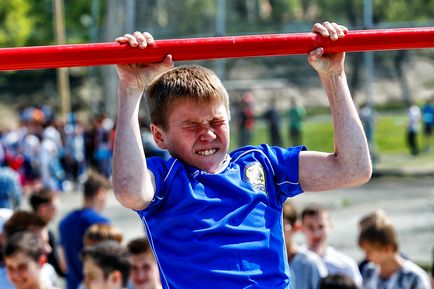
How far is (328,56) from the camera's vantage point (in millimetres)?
3482

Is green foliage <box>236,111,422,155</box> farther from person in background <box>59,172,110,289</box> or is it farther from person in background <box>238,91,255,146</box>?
person in background <box>59,172,110,289</box>

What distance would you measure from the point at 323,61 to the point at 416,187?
17292 mm

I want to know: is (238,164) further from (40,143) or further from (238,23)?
(40,143)

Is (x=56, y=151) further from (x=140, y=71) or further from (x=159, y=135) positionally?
(x=140, y=71)

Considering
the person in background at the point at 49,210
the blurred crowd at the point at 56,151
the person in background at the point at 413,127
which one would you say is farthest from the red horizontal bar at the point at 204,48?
the person in background at the point at 413,127

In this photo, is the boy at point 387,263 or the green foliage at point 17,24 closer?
the boy at point 387,263

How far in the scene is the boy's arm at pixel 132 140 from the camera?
127 inches

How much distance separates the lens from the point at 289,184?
11.5 feet

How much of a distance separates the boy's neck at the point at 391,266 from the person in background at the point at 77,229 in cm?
279

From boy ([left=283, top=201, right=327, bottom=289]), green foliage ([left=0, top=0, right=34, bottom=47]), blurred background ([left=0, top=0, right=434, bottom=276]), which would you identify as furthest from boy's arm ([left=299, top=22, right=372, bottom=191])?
green foliage ([left=0, top=0, right=34, bottom=47])

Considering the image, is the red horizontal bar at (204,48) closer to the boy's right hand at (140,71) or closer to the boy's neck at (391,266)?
the boy's right hand at (140,71)

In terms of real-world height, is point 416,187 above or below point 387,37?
below

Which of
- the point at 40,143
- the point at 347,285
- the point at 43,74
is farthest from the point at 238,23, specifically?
the point at 43,74

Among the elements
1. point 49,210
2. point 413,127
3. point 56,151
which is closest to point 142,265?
point 49,210
